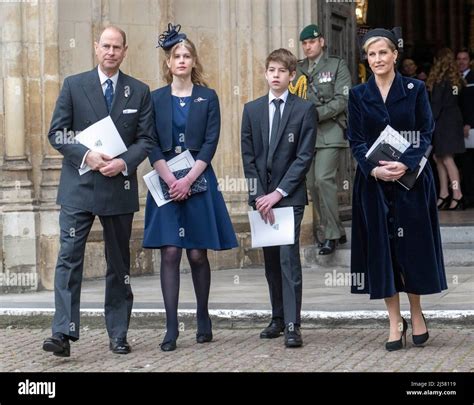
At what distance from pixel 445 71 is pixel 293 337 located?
7385mm

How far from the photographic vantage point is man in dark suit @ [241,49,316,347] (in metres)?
9.06

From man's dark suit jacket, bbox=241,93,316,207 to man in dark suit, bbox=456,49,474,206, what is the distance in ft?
23.5

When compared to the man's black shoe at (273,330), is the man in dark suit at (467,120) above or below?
above

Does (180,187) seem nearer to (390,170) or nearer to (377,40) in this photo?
(390,170)

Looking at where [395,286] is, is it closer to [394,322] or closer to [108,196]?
[394,322]

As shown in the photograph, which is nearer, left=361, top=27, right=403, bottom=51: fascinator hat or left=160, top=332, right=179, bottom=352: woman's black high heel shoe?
left=361, top=27, right=403, bottom=51: fascinator hat

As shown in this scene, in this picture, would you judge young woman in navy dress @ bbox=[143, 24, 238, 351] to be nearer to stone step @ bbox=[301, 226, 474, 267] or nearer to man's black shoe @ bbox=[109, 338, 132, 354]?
man's black shoe @ bbox=[109, 338, 132, 354]

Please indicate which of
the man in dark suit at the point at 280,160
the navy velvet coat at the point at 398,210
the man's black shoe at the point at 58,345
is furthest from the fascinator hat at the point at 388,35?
the man's black shoe at the point at 58,345

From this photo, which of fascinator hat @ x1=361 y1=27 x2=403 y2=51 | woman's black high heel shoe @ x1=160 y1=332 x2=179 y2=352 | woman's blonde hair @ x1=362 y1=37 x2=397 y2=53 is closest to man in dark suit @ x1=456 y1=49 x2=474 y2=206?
fascinator hat @ x1=361 y1=27 x2=403 y2=51

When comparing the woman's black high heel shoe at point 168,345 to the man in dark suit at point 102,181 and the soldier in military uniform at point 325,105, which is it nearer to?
the man in dark suit at point 102,181

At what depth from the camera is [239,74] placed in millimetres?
13500

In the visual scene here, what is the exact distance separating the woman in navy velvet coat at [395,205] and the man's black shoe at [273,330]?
0.80 meters

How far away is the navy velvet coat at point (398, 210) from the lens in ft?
28.5
